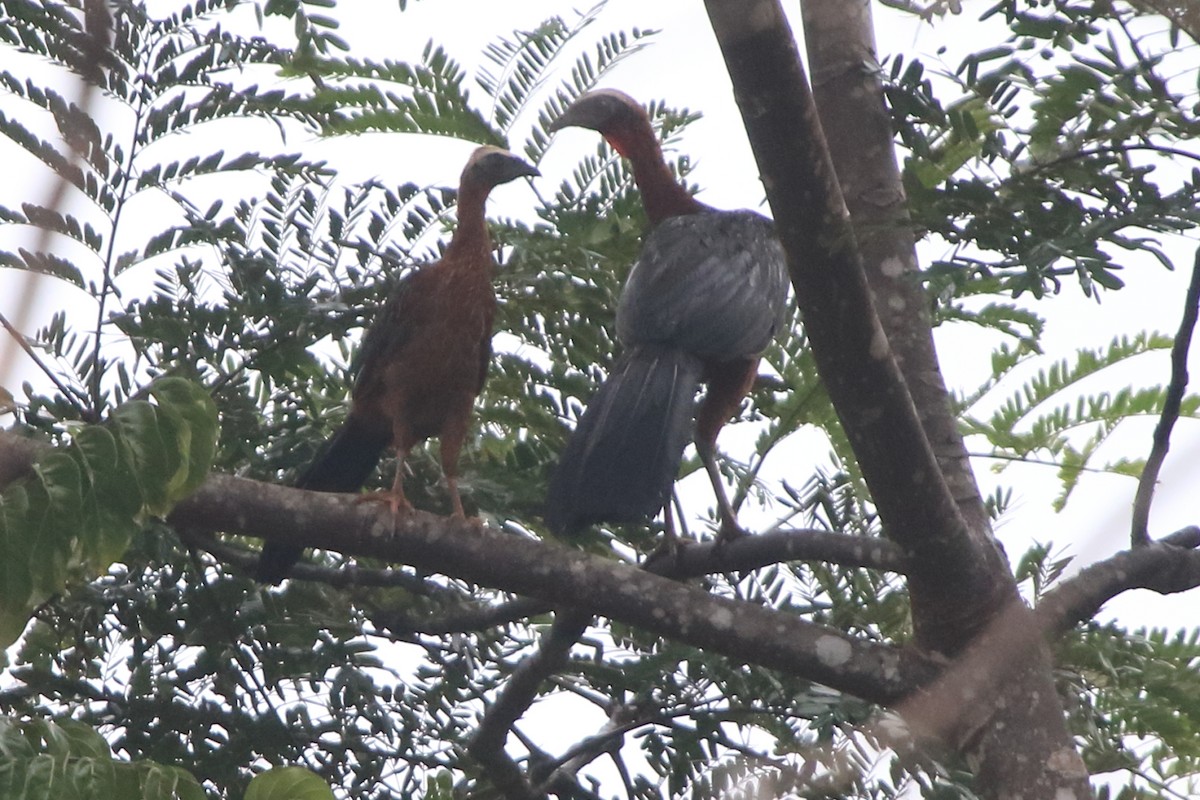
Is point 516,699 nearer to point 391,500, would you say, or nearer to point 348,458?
point 391,500

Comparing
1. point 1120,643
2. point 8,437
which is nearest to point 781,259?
point 1120,643

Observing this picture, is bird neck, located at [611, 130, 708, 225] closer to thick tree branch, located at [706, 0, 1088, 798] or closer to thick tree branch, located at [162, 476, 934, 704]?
thick tree branch, located at [706, 0, 1088, 798]

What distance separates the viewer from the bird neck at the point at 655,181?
15.9ft

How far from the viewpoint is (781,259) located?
15.3ft

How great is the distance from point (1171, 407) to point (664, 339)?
1501 millimetres

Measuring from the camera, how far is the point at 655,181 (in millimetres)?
4879

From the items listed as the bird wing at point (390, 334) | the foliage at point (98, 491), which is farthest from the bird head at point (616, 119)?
the foliage at point (98, 491)

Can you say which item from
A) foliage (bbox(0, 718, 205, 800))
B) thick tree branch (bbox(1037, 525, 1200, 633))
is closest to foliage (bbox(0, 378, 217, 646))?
foliage (bbox(0, 718, 205, 800))

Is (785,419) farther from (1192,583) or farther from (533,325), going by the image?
(1192,583)

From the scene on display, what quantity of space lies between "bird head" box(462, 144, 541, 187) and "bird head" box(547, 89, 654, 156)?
0.61m

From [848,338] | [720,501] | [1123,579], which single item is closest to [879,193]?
[720,501]

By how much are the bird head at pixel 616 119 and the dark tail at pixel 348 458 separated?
1.39 metres

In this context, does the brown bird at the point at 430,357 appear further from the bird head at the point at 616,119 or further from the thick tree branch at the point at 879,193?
the thick tree branch at the point at 879,193

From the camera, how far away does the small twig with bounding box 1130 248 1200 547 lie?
2.81 m
